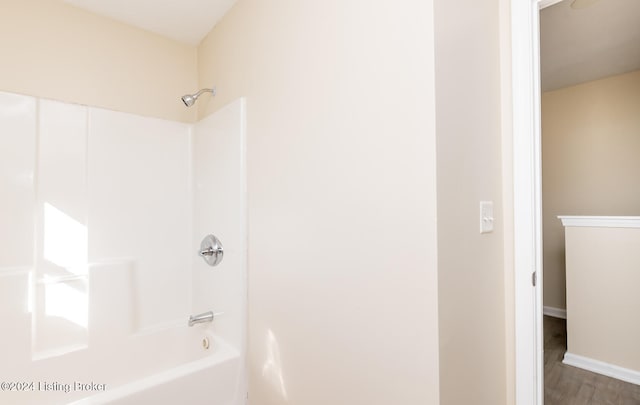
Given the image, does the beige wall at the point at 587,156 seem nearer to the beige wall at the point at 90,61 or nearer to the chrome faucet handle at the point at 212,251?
the chrome faucet handle at the point at 212,251

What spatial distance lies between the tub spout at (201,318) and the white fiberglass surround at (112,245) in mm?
59

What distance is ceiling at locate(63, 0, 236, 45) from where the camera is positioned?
5.92 ft

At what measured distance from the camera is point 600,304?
2459 millimetres

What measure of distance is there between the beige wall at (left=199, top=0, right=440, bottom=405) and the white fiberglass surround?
252 millimetres

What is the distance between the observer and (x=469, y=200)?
984mm

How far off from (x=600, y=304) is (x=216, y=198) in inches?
122

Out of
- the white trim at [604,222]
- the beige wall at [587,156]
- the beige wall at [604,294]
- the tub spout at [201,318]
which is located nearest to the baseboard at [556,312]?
the beige wall at [587,156]

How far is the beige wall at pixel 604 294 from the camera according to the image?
90.9 inches

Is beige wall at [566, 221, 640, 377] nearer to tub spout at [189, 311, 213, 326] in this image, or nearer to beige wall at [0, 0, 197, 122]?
tub spout at [189, 311, 213, 326]

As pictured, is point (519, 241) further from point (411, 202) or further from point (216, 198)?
point (216, 198)

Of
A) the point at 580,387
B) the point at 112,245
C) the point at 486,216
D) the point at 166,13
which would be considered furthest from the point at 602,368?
the point at 166,13

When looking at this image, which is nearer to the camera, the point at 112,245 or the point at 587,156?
the point at 112,245

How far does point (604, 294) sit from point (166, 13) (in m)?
3.80

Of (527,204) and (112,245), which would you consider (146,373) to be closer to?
(112,245)
